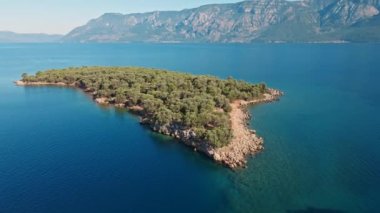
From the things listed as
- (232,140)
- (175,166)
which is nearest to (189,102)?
(232,140)

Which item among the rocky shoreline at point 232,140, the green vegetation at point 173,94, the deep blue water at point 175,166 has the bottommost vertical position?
the deep blue water at point 175,166

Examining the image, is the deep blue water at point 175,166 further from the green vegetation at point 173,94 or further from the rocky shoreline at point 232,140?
the green vegetation at point 173,94

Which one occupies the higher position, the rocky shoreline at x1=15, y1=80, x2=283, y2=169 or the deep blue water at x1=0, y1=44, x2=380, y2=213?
the rocky shoreline at x1=15, y1=80, x2=283, y2=169

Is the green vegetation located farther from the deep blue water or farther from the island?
the deep blue water

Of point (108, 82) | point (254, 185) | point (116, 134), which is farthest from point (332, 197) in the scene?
point (108, 82)

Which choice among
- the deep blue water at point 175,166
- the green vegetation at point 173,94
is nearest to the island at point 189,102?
the green vegetation at point 173,94

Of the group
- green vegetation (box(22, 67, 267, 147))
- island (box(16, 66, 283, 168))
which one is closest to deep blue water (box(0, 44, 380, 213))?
island (box(16, 66, 283, 168))

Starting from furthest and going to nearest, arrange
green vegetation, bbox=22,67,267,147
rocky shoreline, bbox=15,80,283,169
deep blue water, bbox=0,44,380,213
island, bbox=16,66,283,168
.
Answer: green vegetation, bbox=22,67,267,147
island, bbox=16,66,283,168
rocky shoreline, bbox=15,80,283,169
deep blue water, bbox=0,44,380,213

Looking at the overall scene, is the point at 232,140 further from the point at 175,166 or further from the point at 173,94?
the point at 173,94

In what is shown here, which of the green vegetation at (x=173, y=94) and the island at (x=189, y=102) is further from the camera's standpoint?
the green vegetation at (x=173, y=94)
